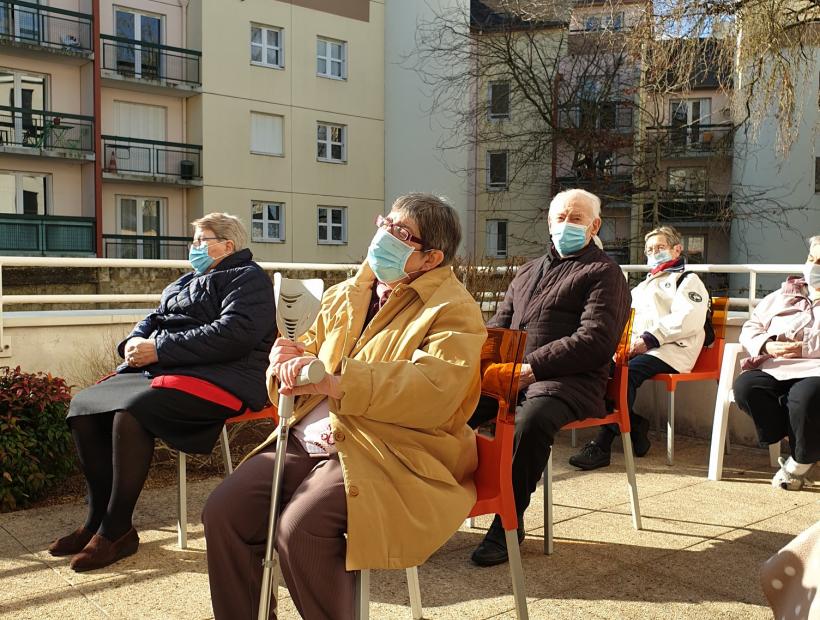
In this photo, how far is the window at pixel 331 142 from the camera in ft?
85.2

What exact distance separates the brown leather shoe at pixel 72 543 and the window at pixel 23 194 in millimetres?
20289

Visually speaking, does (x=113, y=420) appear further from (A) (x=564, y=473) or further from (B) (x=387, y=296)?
(A) (x=564, y=473)

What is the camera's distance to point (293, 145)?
2508 centimetres

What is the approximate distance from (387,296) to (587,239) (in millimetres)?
1582

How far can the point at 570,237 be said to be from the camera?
3.98 m

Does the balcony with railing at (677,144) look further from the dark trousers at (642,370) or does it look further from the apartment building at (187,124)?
the dark trousers at (642,370)

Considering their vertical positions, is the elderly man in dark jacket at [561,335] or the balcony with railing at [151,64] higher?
the balcony with railing at [151,64]

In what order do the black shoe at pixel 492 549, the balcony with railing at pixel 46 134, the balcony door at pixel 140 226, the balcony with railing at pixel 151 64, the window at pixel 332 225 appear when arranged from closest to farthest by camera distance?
the black shoe at pixel 492 549, the balcony with railing at pixel 46 134, the balcony with railing at pixel 151 64, the balcony door at pixel 140 226, the window at pixel 332 225

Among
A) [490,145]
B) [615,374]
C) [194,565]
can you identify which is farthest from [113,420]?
[490,145]

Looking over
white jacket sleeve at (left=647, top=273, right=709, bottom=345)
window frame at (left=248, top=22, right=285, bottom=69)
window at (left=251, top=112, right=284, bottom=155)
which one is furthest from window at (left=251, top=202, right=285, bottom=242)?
white jacket sleeve at (left=647, top=273, right=709, bottom=345)

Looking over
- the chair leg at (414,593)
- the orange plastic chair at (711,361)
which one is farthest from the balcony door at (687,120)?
the chair leg at (414,593)

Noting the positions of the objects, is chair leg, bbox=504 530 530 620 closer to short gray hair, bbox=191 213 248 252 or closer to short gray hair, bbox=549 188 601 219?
short gray hair, bbox=549 188 601 219

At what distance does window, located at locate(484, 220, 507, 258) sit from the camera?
27547 millimetres

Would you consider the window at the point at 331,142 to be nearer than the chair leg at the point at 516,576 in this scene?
No
